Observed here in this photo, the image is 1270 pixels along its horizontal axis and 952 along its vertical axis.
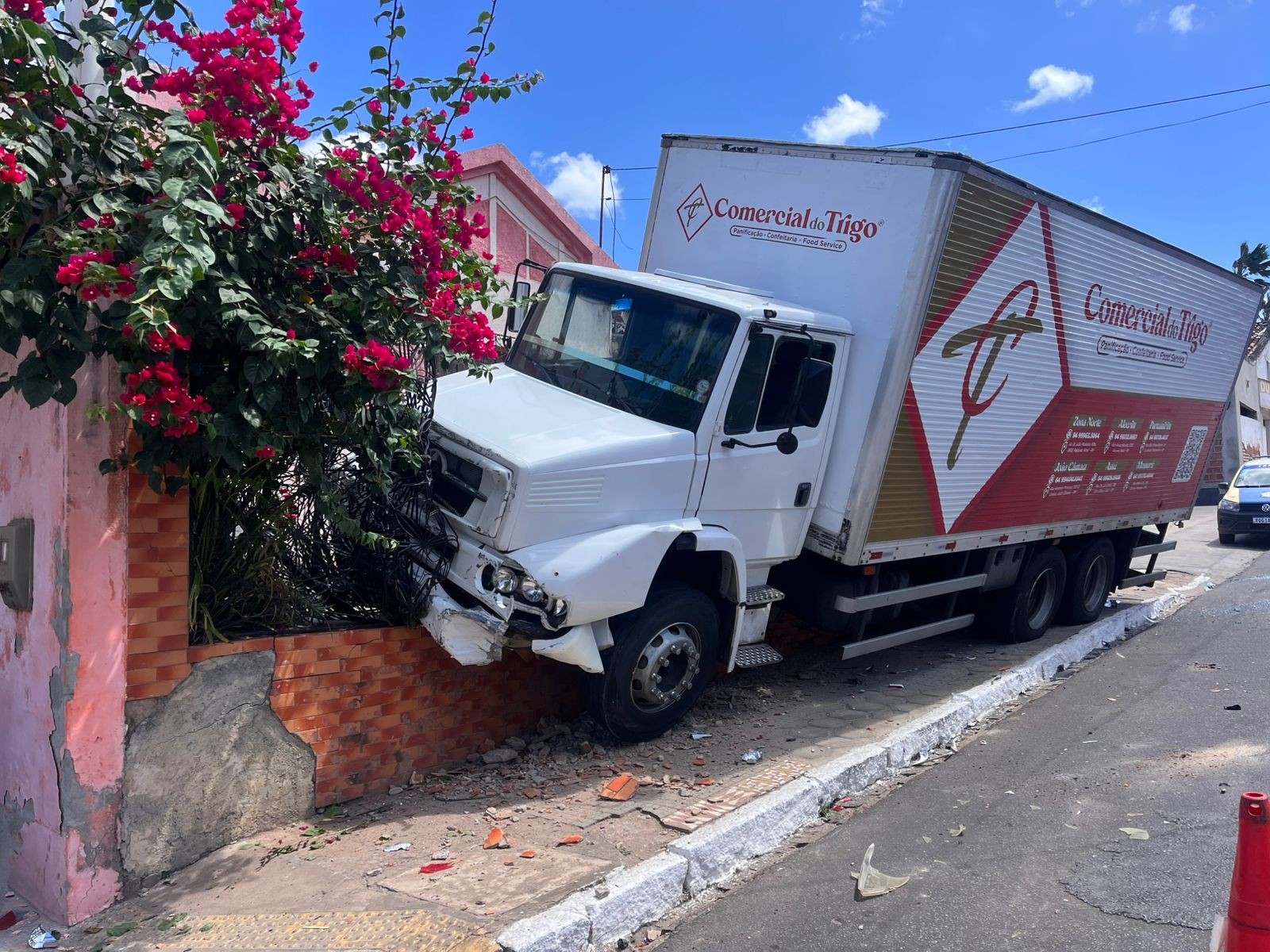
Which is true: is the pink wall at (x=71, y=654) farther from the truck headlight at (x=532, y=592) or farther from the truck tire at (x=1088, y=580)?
the truck tire at (x=1088, y=580)

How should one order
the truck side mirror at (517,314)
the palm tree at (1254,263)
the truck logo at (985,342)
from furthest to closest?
the palm tree at (1254,263) → the truck logo at (985,342) → the truck side mirror at (517,314)

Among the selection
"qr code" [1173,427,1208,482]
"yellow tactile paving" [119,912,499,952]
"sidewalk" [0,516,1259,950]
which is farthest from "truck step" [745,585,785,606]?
"qr code" [1173,427,1208,482]

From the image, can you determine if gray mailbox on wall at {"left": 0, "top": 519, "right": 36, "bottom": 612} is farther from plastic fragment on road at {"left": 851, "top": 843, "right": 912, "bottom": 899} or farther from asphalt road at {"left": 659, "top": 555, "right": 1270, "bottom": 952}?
plastic fragment on road at {"left": 851, "top": 843, "right": 912, "bottom": 899}

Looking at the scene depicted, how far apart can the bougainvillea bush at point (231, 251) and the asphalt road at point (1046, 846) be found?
254 cm

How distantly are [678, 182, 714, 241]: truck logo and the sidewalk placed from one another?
3242 millimetres

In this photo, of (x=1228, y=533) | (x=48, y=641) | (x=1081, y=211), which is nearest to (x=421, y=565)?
(x=48, y=641)

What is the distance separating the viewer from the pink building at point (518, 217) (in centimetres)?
1334

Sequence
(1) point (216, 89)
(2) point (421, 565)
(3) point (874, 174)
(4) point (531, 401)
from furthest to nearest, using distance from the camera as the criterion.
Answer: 1. (3) point (874, 174)
2. (4) point (531, 401)
3. (2) point (421, 565)
4. (1) point (216, 89)

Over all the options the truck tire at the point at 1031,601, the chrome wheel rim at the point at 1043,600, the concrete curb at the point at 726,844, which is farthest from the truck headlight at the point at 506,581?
the chrome wheel rim at the point at 1043,600

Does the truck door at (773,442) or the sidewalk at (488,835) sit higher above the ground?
the truck door at (773,442)

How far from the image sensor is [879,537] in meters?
6.36

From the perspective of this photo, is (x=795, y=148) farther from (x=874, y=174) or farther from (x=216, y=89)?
(x=216, y=89)

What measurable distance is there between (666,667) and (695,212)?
338 cm

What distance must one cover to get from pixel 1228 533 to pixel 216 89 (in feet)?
62.3
